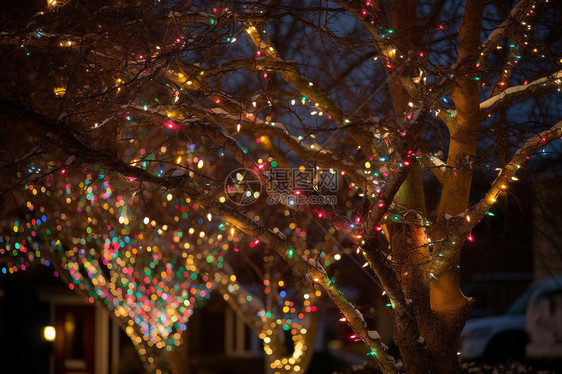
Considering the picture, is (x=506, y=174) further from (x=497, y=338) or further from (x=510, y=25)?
(x=497, y=338)

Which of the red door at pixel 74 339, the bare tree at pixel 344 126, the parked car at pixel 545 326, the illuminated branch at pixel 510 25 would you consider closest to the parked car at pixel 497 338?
the parked car at pixel 545 326

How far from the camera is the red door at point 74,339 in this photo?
16922 mm

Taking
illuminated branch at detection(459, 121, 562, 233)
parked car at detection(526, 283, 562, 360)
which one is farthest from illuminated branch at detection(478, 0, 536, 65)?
parked car at detection(526, 283, 562, 360)

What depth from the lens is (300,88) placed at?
→ 6.93m

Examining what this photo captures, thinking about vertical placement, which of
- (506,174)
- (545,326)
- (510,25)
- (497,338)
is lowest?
(497,338)

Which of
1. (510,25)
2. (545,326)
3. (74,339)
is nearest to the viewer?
(510,25)

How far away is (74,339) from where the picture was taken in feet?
56.4

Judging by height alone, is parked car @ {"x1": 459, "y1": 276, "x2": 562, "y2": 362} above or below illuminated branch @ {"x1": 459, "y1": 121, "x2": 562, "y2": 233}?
below

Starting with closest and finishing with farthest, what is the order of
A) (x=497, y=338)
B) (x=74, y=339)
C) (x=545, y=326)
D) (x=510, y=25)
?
(x=510, y=25) < (x=545, y=326) < (x=497, y=338) < (x=74, y=339)

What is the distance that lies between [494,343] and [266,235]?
8.75 meters

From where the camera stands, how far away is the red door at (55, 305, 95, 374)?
16922mm

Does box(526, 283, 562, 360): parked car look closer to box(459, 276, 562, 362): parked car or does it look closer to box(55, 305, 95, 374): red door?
box(459, 276, 562, 362): parked car

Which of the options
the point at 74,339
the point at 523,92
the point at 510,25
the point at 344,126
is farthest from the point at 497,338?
the point at 74,339

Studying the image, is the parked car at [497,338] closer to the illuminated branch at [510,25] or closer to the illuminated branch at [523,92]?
the illuminated branch at [523,92]
